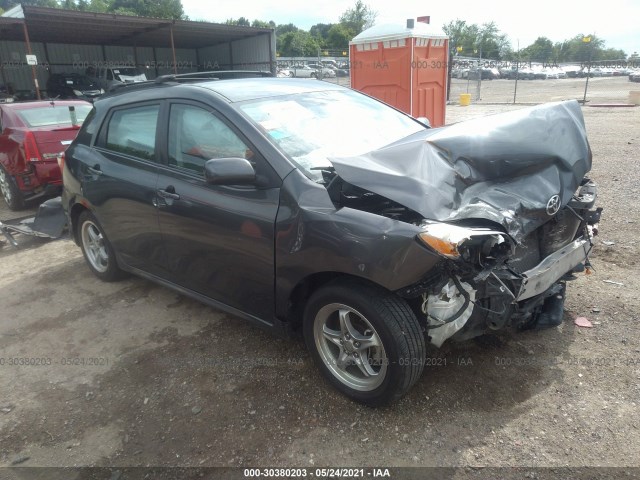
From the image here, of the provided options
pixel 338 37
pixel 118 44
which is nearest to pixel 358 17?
pixel 338 37

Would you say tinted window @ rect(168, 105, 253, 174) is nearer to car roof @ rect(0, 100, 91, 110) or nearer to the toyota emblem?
the toyota emblem

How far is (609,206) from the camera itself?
584 cm

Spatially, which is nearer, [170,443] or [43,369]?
[170,443]

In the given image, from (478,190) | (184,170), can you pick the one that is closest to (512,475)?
(478,190)

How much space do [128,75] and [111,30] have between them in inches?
102

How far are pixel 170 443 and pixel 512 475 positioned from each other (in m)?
1.76

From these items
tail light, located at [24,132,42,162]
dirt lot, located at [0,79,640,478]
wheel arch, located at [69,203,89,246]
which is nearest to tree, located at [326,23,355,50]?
tail light, located at [24,132,42,162]

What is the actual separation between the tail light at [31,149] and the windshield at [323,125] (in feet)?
16.2

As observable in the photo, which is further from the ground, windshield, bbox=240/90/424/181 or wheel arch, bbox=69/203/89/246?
windshield, bbox=240/90/424/181

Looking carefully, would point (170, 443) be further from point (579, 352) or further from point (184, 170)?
point (579, 352)

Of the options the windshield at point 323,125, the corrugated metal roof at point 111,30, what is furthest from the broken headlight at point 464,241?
the corrugated metal roof at point 111,30

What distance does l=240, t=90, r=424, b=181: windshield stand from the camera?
9.82 feet

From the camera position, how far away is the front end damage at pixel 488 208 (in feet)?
7.93

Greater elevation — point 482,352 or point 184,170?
point 184,170
